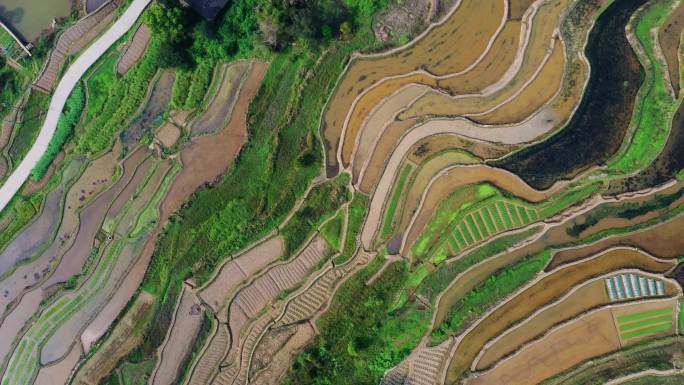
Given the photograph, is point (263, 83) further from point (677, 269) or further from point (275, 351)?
point (677, 269)

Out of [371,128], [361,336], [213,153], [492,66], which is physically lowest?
[361,336]

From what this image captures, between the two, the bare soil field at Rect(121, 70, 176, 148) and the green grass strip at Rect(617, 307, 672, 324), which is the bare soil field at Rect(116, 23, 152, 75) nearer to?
the bare soil field at Rect(121, 70, 176, 148)

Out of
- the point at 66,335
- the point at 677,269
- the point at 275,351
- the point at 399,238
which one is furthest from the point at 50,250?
the point at 677,269

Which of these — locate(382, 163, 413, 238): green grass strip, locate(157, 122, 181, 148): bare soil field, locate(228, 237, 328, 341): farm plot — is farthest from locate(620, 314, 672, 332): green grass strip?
locate(157, 122, 181, 148): bare soil field

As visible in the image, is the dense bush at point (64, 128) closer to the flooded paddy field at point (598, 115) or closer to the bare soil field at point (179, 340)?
the bare soil field at point (179, 340)

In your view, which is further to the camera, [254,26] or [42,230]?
[42,230]

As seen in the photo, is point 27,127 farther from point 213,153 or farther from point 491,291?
point 491,291

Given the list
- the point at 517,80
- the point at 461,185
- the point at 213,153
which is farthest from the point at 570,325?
the point at 213,153
